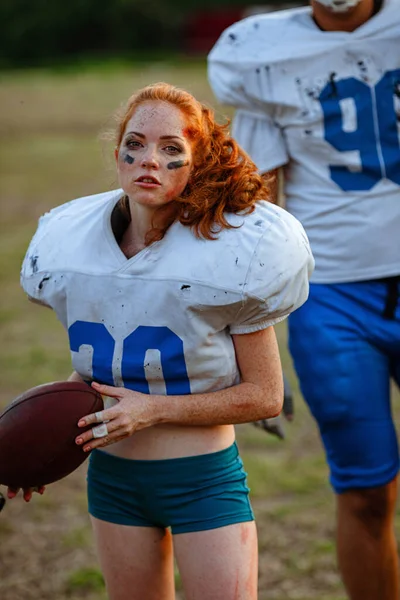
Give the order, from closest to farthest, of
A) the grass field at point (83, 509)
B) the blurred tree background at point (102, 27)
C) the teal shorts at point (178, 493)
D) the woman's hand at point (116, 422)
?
the woman's hand at point (116, 422), the teal shorts at point (178, 493), the grass field at point (83, 509), the blurred tree background at point (102, 27)

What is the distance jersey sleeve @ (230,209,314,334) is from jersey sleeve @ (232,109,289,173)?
0.78 metres

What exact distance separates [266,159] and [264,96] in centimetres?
19

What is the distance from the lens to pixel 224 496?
2.44 metres

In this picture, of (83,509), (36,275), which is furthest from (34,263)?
(83,509)

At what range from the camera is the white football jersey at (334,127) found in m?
3.09

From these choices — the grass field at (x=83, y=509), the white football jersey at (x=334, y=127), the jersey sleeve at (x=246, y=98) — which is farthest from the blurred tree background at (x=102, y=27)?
the white football jersey at (x=334, y=127)

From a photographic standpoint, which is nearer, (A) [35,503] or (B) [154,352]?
(B) [154,352]

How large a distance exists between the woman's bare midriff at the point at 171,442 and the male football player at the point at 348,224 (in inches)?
26.9

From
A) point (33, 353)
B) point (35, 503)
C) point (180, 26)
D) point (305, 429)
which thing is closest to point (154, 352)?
point (35, 503)

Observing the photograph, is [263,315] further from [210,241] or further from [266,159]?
[266,159]

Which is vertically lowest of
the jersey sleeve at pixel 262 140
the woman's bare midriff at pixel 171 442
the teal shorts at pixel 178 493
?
the teal shorts at pixel 178 493

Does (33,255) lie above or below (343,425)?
above

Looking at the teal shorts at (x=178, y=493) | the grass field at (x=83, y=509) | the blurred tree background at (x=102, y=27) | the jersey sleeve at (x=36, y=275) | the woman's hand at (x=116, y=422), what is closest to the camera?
the woman's hand at (x=116, y=422)

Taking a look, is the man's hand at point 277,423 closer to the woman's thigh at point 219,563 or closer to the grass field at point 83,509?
the woman's thigh at point 219,563
